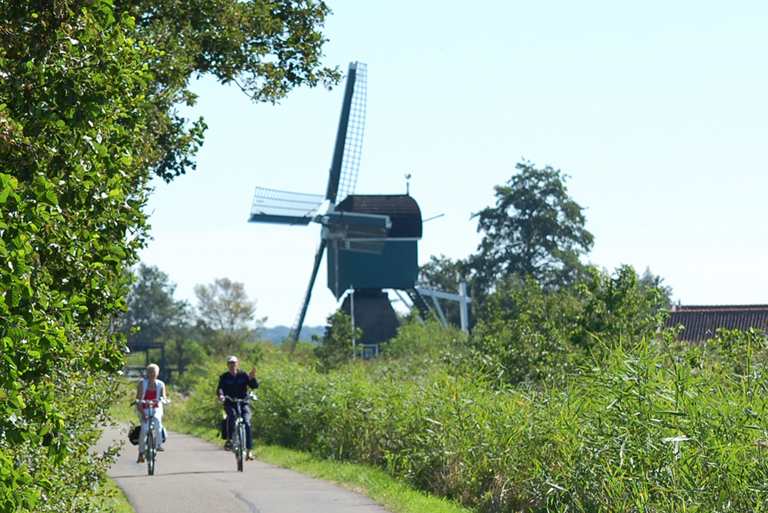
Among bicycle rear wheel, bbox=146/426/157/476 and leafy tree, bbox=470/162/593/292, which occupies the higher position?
leafy tree, bbox=470/162/593/292

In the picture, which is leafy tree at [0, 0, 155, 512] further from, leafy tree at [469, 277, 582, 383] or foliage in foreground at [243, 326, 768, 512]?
leafy tree at [469, 277, 582, 383]

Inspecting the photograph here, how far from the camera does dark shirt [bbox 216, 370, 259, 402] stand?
1770 centimetres

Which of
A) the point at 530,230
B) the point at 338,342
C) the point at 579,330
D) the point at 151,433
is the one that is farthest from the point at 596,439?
the point at 530,230

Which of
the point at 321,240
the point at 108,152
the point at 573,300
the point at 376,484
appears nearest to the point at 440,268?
→ the point at 321,240

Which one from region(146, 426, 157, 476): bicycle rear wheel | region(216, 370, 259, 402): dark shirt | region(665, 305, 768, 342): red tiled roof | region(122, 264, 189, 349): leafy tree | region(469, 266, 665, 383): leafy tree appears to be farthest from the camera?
region(122, 264, 189, 349): leafy tree

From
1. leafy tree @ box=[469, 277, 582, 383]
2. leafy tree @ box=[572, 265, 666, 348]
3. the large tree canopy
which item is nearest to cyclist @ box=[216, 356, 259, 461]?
leafy tree @ box=[469, 277, 582, 383]

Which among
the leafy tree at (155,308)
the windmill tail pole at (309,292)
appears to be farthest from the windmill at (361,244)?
the leafy tree at (155,308)

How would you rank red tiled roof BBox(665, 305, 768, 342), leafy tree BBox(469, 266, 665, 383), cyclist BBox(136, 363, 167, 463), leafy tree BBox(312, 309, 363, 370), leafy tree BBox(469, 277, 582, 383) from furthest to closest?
red tiled roof BBox(665, 305, 768, 342), leafy tree BBox(312, 309, 363, 370), leafy tree BBox(469, 277, 582, 383), leafy tree BBox(469, 266, 665, 383), cyclist BBox(136, 363, 167, 463)

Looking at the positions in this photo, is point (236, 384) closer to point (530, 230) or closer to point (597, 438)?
point (597, 438)

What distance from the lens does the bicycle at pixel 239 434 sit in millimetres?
16875

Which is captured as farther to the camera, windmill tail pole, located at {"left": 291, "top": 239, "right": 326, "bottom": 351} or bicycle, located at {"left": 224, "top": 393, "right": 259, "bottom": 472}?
windmill tail pole, located at {"left": 291, "top": 239, "right": 326, "bottom": 351}

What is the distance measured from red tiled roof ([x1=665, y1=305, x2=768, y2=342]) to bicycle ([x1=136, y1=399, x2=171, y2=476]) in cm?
3834

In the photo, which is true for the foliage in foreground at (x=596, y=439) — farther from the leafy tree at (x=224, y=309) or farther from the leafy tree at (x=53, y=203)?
the leafy tree at (x=224, y=309)

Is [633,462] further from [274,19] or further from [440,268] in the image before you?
[440,268]
